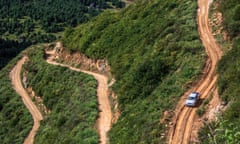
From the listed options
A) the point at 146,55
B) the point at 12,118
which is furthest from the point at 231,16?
the point at 12,118

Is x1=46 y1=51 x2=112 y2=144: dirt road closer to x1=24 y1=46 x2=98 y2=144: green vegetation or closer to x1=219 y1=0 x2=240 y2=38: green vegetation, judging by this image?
x1=24 y1=46 x2=98 y2=144: green vegetation

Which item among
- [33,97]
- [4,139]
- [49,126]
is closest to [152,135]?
[49,126]

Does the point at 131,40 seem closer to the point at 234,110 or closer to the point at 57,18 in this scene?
the point at 234,110

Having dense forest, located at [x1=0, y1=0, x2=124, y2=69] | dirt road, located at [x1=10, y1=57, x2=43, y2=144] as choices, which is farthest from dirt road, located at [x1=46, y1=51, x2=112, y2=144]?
dense forest, located at [x1=0, y1=0, x2=124, y2=69]

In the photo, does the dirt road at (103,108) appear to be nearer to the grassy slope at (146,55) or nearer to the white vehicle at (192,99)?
the grassy slope at (146,55)

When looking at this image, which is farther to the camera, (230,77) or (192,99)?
(192,99)

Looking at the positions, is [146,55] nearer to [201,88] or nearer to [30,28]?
[201,88]
